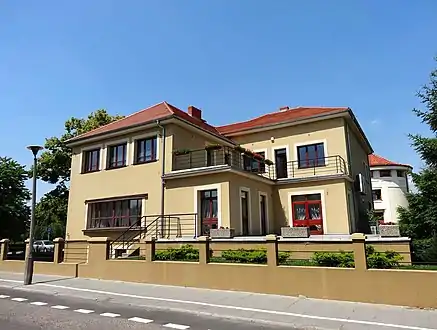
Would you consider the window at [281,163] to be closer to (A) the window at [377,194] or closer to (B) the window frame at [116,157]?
(B) the window frame at [116,157]

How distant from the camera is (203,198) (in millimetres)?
17812

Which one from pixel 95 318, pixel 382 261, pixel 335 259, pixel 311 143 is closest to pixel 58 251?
pixel 95 318

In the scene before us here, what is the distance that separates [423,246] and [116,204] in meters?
15.4

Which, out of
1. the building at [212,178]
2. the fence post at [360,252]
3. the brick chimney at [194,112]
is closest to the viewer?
the fence post at [360,252]

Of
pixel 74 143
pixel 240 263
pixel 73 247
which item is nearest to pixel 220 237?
pixel 240 263

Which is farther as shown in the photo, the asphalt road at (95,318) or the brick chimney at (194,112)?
the brick chimney at (194,112)

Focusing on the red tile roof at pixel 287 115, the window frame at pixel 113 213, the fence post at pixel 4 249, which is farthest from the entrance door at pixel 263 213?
the fence post at pixel 4 249

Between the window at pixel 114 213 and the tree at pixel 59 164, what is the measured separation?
13.3 m

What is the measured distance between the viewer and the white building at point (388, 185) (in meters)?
41.7

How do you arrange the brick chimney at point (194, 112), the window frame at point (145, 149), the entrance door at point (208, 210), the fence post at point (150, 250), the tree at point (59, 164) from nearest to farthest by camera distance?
the fence post at point (150, 250), the entrance door at point (208, 210), the window frame at point (145, 149), the brick chimney at point (194, 112), the tree at point (59, 164)

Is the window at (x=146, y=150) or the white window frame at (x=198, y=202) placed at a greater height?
the window at (x=146, y=150)

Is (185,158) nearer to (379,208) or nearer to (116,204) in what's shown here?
(116,204)

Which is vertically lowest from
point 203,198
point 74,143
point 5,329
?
point 5,329

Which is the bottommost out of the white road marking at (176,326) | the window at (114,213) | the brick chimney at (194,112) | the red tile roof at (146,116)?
the white road marking at (176,326)
